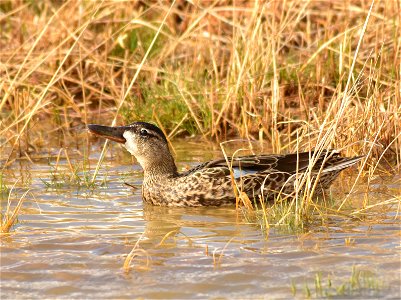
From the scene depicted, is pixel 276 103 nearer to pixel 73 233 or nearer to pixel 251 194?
pixel 251 194

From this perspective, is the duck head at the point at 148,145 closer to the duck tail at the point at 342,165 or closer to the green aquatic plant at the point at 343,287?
the duck tail at the point at 342,165

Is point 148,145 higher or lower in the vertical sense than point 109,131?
lower

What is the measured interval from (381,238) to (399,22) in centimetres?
380

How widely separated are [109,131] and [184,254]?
239cm

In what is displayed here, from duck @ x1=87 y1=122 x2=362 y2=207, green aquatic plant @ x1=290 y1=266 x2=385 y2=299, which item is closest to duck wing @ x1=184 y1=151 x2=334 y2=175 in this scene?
duck @ x1=87 y1=122 x2=362 y2=207

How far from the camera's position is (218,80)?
10844mm

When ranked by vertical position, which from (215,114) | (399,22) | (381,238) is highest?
(399,22)

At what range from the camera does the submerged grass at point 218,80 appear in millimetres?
8992

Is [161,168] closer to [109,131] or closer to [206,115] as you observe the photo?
[109,131]

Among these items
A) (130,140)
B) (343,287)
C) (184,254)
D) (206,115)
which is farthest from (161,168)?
(343,287)

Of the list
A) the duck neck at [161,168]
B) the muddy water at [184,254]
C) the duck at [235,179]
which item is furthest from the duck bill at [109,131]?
the muddy water at [184,254]

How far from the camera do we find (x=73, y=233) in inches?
286

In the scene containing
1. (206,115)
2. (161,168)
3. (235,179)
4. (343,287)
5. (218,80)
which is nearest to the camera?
(343,287)

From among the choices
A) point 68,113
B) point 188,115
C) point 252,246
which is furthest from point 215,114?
point 252,246
